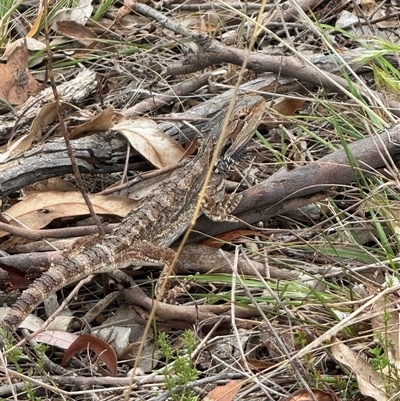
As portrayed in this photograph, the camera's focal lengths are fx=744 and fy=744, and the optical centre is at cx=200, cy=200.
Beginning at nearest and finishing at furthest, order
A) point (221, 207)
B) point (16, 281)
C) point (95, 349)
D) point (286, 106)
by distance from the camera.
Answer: point (95, 349) → point (16, 281) → point (221, 207) → point (286, 106)

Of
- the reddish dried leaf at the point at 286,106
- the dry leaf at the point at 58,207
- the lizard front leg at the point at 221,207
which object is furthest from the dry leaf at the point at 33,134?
the reddish dried leaf at the point at 286,106

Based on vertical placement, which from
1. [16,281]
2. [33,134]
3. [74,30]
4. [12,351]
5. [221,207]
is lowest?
[16,281]

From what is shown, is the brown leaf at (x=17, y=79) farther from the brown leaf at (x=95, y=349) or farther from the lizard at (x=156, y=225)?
the brown leaf at (x=95, y=349)

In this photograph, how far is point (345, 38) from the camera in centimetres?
499

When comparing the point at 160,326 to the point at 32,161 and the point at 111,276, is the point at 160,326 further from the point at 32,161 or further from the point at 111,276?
the point at 32,161

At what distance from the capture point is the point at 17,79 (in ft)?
15.1

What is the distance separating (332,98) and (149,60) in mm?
1230

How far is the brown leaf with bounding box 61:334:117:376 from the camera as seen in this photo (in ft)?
9.84

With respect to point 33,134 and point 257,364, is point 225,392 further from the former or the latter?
point 33,134

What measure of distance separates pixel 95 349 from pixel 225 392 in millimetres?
675

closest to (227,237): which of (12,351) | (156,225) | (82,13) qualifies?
(156,225)

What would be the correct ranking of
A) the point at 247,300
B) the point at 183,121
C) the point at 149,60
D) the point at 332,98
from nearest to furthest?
the point at 247,300
the point at 183,121
the point at 332,98
the point at 149,60

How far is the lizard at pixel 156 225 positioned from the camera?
3.26 m

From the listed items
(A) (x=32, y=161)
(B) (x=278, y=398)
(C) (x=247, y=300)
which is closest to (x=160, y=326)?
(C) (x=247, y=300)
